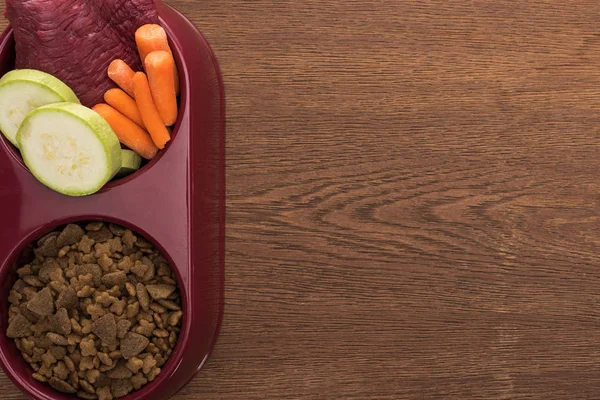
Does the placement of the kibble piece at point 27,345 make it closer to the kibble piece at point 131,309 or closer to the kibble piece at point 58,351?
the kibble piece at point 58,351

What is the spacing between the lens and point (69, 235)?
1079 millimetres

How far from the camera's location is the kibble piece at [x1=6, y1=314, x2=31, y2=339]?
1.09m

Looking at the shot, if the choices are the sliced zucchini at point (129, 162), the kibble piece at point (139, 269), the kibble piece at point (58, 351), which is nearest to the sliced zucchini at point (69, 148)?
the sliced zucchini at point (129, 162)

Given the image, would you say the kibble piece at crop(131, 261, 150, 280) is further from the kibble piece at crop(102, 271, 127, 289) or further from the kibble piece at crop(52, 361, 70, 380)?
the kibble piece at crop(52, 361, 70, 380)

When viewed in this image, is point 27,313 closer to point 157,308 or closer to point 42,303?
point 42,303

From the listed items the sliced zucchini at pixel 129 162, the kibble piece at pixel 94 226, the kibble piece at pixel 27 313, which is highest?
the sliced zucchini at pixel 129 162

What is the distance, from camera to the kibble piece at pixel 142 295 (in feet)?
3.54

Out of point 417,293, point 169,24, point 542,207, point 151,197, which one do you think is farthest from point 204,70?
point 542,207

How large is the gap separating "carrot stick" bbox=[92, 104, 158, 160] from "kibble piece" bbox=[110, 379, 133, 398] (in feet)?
1.10

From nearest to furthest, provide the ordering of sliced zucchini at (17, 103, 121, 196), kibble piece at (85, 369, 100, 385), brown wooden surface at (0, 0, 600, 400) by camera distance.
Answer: sliced zucchini at (17, 103, 121, 196) → kibble piece at (85, 369, 100, 385) → brown wooden surface at (0, 0, 600, 400)

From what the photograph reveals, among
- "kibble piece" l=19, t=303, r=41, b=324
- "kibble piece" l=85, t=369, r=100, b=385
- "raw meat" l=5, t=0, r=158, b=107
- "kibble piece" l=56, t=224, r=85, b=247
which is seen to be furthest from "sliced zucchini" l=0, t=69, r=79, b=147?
"kibble piece" l=85, t=369, r=100, b=385

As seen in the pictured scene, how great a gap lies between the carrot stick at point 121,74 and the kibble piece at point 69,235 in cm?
22

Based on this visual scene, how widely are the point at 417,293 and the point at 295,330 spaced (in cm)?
22

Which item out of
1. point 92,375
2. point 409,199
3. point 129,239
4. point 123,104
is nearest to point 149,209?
point 129,239
